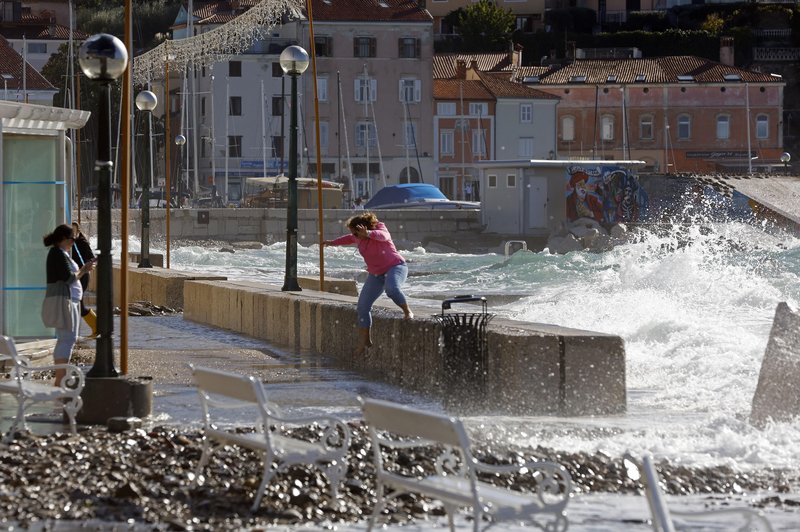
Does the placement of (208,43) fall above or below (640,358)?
above

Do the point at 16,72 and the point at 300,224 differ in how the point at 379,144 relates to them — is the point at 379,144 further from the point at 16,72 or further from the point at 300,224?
the point at 16,72

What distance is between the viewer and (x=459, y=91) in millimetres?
100375

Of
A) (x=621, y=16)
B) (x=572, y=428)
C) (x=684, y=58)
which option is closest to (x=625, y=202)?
(x=684, y=58)

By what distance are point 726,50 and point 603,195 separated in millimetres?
43274

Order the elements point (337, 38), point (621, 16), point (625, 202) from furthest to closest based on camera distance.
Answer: point (621, 16), point (337, 38), point (625, 202)

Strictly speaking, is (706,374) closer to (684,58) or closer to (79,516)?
(79,516)

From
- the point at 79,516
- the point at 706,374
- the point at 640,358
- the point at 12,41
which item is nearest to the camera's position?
the point at 79,516

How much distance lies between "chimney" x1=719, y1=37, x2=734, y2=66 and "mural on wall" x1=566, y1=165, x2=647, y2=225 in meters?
39.7

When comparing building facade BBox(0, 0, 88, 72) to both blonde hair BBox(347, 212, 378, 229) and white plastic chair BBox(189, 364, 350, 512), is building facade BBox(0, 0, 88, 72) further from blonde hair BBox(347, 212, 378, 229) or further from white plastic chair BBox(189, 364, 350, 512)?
white plastic chair BBox(189, 364, 350, 512)

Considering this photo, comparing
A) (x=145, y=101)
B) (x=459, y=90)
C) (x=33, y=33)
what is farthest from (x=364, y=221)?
(x=33, y=33)

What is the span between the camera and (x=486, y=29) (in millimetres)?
122375

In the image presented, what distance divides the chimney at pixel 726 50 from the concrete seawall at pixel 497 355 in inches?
3843

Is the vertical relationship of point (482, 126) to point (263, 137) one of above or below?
above

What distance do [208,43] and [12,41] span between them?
39.2m
